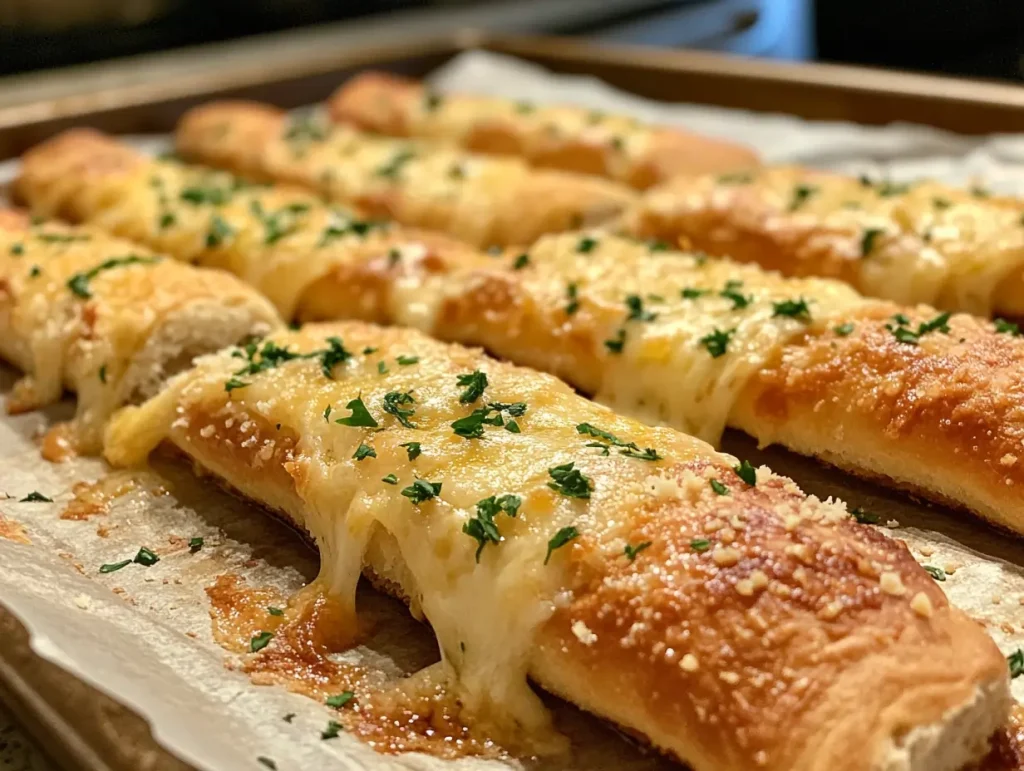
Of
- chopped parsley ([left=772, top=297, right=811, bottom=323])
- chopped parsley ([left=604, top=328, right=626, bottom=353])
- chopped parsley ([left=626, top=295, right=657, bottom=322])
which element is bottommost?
chopped parsley ([left=604, top=328, right=626, bottom=353])

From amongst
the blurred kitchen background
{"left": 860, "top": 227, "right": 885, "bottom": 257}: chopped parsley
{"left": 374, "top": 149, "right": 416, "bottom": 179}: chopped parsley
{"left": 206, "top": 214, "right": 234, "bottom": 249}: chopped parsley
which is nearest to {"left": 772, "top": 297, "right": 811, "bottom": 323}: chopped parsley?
{"left": 860, "top": 227, "right": 885, "bottom": 257}: chopped parsley

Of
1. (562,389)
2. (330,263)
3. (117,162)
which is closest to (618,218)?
(330,263)

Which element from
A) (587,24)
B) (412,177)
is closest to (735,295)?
(412,177)

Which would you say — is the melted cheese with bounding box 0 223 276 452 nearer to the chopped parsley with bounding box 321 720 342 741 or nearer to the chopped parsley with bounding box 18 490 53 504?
the chopped parsley with bounding box 18 490 53 504

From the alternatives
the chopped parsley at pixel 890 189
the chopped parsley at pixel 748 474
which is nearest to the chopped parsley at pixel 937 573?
the chopped parsley at pixel 748 474

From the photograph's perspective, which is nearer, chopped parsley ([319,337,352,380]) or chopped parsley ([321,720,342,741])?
chopped parsley ([321,720,342,741])

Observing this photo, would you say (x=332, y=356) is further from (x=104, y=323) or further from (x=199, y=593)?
(x=104, y=323)
